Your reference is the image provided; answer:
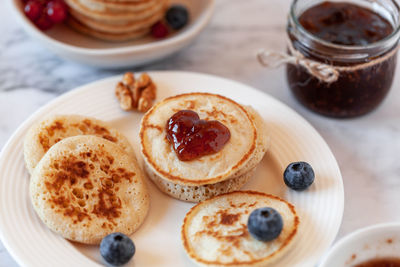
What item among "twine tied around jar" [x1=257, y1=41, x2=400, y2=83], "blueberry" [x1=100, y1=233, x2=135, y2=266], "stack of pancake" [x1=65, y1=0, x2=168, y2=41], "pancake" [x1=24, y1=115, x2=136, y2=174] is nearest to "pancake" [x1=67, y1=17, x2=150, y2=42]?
"stack of pancake" [x1=65, y1=0, x2=168, y2=41]

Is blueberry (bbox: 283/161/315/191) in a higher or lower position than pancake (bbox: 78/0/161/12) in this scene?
lower

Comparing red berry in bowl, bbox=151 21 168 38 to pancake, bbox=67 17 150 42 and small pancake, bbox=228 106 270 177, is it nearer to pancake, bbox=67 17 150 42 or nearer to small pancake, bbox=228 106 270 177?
pancake, bbox=67 17 150 42

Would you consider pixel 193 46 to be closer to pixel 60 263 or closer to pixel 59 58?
pixel 59 58

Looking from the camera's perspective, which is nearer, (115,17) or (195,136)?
(195,136)

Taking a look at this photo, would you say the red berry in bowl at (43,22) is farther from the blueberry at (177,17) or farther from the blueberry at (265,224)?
the blueberry at (265,224)

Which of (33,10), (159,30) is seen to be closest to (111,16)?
(159,30)

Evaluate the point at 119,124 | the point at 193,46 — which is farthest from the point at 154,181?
the point at 193,46

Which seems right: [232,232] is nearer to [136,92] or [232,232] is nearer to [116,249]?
[116,249]
